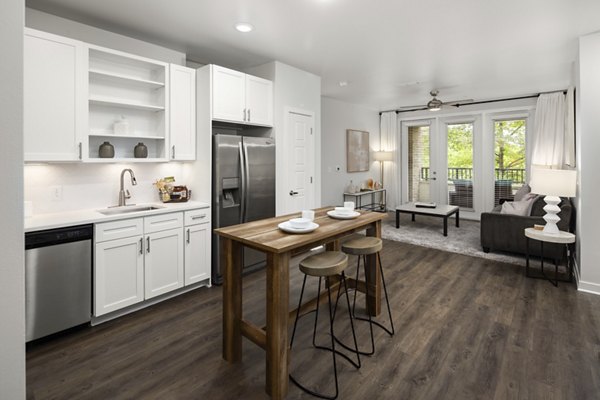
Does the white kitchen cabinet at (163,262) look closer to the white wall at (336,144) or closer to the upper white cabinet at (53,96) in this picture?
the upper white cabinet at (53,96)

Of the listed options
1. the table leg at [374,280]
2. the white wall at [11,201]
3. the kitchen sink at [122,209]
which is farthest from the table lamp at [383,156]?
the white wall at [11,201]

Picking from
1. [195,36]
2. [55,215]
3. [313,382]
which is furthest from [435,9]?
[55,215]

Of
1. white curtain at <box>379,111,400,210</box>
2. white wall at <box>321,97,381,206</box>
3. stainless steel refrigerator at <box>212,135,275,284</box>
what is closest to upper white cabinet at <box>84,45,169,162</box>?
stainless steel refrigerator at <box>212,135,275,284</box>

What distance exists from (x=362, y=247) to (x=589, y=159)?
2853mm

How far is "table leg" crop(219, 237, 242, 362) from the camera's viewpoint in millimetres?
2172

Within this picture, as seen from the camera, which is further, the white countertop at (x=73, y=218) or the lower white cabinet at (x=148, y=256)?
the lower white cabinet at (x=148, y=256)

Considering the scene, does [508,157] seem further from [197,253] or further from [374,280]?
[197,253]

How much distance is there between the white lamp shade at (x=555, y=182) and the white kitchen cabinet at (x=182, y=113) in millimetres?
3972

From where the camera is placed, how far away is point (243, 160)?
3734 mm

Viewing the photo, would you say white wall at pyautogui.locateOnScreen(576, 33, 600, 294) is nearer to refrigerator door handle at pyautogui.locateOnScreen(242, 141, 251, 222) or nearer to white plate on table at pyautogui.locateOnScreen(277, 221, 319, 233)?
white plate on table at pyautogui.locateOnScreen(277, 221, 319, 233)

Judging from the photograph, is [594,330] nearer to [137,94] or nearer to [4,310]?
[4,310]

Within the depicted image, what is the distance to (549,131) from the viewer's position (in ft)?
20.2

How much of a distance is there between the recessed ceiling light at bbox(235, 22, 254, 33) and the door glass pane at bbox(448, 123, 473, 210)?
6192 millimetres

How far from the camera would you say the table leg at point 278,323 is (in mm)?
1857
